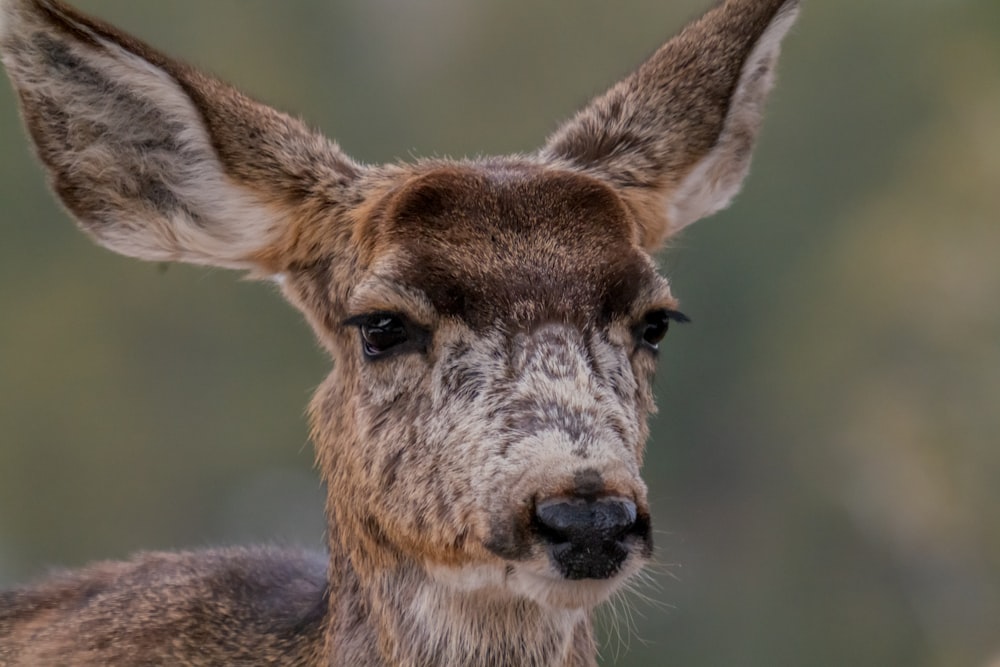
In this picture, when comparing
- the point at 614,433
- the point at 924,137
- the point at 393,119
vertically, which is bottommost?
the point at 614,433

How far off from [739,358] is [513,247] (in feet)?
62.3

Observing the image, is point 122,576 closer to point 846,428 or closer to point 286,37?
point 846,428

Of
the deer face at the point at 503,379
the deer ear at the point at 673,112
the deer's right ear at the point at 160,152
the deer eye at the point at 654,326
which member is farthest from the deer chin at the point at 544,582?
the deer ear at the point at 673,112

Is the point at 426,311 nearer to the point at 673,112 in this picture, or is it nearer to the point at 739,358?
the point at 673,112

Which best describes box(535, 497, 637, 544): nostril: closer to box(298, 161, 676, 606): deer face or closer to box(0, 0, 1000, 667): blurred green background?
box(298, 161, 676, 606): deer face

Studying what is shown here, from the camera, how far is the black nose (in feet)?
Answer: 16.1

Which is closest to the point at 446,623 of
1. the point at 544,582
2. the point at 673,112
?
the point at 544,582

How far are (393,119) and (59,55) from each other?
80.8ft

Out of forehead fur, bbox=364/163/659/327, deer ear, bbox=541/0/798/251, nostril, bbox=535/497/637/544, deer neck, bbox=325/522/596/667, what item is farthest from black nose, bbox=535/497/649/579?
deer ear, bbox=541/0/798/251

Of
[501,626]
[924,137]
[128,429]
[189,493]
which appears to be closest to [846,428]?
[924,137]

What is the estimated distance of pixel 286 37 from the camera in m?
31.6

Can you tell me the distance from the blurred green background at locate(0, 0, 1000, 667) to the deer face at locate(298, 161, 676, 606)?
11.5 m

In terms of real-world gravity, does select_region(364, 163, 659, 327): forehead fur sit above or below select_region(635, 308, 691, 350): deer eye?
above

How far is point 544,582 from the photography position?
5180 mm
